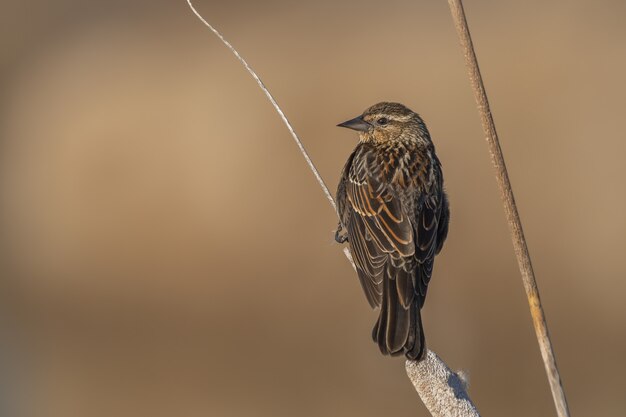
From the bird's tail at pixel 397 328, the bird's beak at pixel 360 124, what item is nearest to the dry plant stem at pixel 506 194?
the bird's tail at pixel 397 328

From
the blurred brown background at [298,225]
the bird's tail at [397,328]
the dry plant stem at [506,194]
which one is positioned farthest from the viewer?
the blurred brown background at [298,225]

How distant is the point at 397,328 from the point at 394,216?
0.69 m

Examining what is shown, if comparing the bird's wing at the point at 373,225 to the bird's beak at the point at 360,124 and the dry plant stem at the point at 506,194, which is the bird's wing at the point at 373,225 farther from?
the dry plant stem at the point at 506,194

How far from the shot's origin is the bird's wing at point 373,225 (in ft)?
13.0

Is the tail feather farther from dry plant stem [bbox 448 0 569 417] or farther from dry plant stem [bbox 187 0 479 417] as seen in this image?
dry plant stem [bbox 448 0 569 417]

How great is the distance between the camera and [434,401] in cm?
289

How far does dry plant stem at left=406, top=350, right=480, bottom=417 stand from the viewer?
2.85 meters

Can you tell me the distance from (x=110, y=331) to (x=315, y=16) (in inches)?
128

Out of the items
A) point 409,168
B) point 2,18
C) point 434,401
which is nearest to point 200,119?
point 2,18

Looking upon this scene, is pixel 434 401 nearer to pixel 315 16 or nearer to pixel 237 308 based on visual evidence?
pixel 237 308

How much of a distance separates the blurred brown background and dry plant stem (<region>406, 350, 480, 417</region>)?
535cm

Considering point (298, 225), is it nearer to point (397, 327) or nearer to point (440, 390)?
point (397, 327)

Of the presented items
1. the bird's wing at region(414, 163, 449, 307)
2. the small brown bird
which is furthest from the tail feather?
the bird's wing at region(414, 163, 449, 307)

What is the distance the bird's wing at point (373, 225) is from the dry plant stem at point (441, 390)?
77 centimetres
